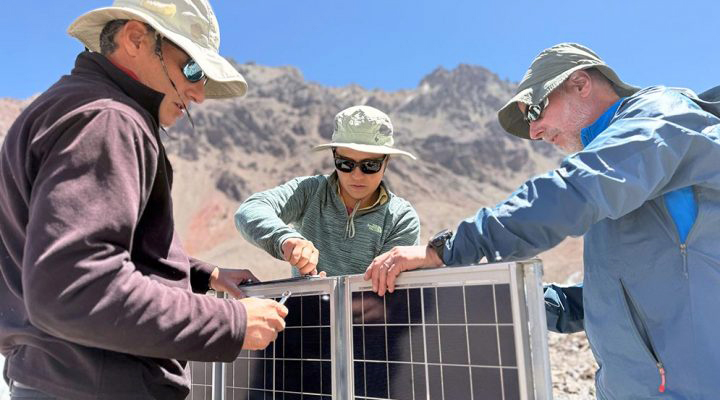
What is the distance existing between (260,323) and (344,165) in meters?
2.24

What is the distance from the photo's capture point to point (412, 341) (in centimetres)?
243

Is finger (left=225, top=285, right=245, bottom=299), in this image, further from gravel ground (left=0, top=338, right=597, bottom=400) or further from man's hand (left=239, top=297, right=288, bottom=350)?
gravel ground (left=0, top=338, right=597, bottom=400)

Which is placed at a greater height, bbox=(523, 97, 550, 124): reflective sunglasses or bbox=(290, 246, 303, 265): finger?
bbox=(523, 97, 550, 124): reflective sunglasses

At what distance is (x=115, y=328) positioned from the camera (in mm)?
1703

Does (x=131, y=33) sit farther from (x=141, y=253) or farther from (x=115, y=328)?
(x=115, y=328)

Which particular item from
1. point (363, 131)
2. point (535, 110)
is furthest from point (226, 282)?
point (535, 110)

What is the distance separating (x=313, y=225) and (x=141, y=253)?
2.17 m

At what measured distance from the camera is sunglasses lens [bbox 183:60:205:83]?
90.2 inches

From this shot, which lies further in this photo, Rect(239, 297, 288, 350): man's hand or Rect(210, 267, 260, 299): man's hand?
Rect(210, 267, 260, 299): man's hand

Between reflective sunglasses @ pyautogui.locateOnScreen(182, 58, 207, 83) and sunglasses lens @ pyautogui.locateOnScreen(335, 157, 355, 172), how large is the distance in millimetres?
Answer: 1941

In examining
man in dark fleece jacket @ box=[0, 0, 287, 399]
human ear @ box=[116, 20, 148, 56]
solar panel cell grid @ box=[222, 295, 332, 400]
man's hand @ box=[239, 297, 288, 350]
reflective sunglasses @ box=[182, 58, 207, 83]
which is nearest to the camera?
man in dark fleece jacket @ box=[0, 0, 287, 399]

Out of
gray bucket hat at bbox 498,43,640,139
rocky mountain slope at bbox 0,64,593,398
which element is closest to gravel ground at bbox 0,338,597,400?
gray bucket hat at bbox 498,43,640,139

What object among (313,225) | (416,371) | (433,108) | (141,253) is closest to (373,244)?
(313,225)

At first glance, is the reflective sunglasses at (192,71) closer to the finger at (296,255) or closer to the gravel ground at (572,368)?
the finger at (296,255)
